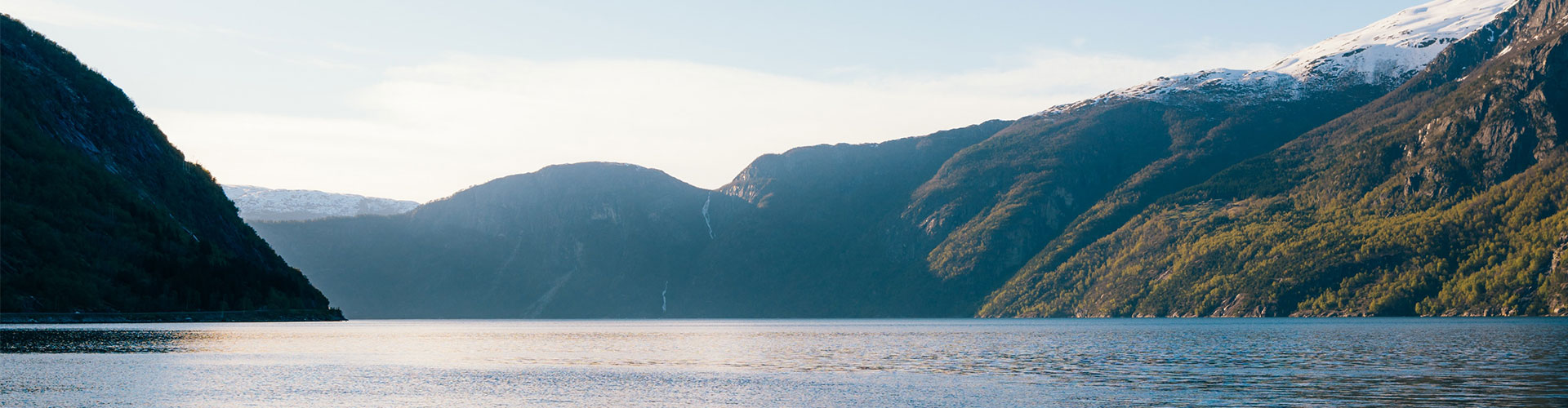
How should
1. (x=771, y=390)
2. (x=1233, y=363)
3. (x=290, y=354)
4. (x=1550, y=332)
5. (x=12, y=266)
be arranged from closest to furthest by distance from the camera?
(x=771, y=390) < (x=1233, y=363) < (x=290, y=354) < (x=1550, y=332) < (x=12, y=266)

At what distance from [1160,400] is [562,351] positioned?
269 ft

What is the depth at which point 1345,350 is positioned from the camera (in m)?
113

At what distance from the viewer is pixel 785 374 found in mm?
88125

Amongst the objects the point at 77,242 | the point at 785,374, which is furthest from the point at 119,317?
the point at 785,374

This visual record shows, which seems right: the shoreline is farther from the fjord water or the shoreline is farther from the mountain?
the fjord water

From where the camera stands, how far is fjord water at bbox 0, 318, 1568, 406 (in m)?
64.8

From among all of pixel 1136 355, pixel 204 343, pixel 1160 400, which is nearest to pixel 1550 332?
pixel 1136 355

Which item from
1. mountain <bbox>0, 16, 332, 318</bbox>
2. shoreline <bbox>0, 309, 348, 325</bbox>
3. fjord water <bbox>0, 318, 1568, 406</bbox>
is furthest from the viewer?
mountain <bbox>0, 16, 332, 318</bbox>

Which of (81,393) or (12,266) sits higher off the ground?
(12,266)

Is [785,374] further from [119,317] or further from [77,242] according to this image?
[77,242]

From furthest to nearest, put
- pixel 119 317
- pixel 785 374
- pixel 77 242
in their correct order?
pixel 77 242, pixel 119 317, pixel 785 374

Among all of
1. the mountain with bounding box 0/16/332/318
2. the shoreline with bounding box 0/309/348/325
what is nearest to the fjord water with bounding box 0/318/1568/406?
the shoreline with bounding box 0/309/348/325

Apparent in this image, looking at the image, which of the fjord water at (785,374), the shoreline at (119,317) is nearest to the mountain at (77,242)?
the shoreline at (119,317)

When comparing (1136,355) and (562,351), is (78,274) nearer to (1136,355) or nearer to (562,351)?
(562,351)
